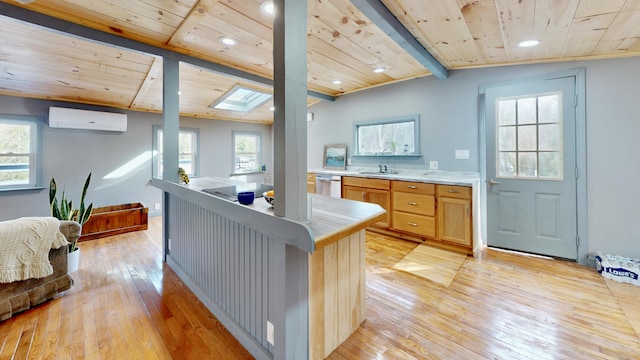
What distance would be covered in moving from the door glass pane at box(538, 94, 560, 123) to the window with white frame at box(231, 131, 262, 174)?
17.8 feet

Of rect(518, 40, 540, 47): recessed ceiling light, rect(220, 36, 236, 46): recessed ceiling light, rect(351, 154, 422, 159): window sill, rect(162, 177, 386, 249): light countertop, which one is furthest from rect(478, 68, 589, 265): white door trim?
rect(220, 36, 236, 46): recessed ceiling light

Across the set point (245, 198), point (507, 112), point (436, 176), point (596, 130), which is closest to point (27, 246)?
point (245, 198)

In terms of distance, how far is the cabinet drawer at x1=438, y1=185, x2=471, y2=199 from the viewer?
2889mm

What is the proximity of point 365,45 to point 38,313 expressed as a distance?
365 cm

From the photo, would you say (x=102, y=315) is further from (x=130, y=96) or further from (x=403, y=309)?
(x=130, y=96)

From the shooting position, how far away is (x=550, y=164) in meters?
2.78

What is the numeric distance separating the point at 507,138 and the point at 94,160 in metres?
6.14

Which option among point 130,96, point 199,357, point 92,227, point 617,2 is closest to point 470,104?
point 617,2

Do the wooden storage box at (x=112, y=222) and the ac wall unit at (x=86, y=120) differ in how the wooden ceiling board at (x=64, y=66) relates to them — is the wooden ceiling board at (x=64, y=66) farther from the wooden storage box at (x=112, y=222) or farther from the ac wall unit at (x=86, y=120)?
the wooden storage box at (x=112, y=222)

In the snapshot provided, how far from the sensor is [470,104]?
10.8ft

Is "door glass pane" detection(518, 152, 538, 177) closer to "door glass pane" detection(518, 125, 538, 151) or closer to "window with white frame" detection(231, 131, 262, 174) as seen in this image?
"door glass pane" detection(518, 125, 538, 151)

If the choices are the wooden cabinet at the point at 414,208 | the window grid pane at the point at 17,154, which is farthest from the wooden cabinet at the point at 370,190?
the window grid pane at the point at 17,154

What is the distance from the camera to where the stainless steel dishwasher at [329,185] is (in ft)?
13.6

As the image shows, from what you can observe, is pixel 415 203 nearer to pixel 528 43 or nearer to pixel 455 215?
pixel 455 215
